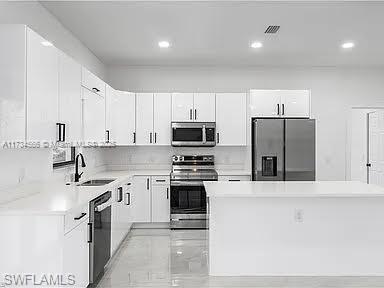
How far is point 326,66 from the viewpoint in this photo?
6.57 m

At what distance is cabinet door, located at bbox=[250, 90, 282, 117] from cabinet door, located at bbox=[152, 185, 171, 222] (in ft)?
6.05

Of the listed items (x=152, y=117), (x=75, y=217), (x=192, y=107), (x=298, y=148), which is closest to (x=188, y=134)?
(x=192, y=107)

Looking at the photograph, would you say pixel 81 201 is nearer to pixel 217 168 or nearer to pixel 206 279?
pixel 206 279

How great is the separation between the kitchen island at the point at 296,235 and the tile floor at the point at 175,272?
0.38ft

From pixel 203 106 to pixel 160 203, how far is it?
169 centimetres

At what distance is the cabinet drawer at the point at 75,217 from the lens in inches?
104

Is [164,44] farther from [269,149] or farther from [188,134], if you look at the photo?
[269,149]

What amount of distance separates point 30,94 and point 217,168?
4.29m

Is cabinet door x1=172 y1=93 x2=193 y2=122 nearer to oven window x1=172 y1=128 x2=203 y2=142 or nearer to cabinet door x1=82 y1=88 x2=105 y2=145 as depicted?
oven window x1=172 y1=128 x2=203 y2=142

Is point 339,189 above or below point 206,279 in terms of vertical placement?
above

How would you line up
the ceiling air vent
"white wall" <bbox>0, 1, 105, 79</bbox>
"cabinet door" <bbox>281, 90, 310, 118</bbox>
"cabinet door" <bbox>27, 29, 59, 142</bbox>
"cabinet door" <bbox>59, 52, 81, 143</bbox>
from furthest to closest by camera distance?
"cabinet door" <bbox>281, 90, 310, 118</bbox> < the ceiling air vent < "cabinet door" <bbox>59, 52, 81, 143</bbox> < "white wall" <bbox>0, 1, 105, 79</bbox> < "cabinet door" <bbox>27, 29, 59, 142</bbox>

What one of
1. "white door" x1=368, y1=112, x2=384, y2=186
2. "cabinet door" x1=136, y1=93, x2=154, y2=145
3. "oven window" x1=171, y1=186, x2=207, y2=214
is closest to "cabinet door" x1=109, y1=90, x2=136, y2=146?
"cabinet door" x1=136, y1=93, x2=154, y2=145

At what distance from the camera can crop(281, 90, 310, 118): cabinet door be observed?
5945 millimetres

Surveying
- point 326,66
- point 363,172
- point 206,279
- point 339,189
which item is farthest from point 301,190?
point 363,172
